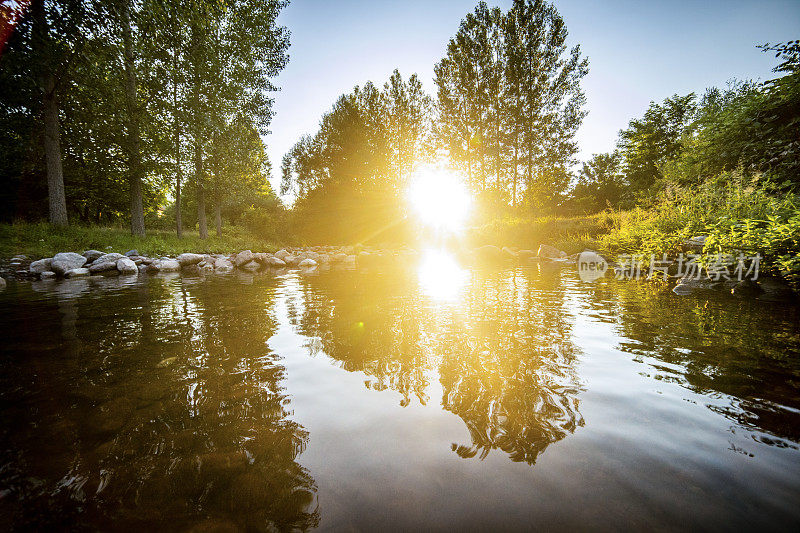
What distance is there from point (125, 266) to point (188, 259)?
2794 millimetres

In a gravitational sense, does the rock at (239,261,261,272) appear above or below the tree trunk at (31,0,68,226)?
below

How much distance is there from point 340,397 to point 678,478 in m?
2.03

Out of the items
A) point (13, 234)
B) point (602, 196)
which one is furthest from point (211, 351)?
point (602, 196)

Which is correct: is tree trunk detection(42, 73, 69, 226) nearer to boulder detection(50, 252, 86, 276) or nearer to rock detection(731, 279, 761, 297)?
boulder detection(50, 252, 86, 276)

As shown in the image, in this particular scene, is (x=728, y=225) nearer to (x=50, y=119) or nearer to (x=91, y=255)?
(x=91, y=255)

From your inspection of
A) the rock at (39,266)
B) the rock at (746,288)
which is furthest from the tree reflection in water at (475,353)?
the rock at (39,266)

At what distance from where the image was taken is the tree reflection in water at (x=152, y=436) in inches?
53.3

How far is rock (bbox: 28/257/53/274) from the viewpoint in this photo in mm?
9930

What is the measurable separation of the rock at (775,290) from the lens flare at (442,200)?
62.1 feet

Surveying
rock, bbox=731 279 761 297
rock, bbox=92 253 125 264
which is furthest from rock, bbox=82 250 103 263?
rock, bbox=731 279 761 297

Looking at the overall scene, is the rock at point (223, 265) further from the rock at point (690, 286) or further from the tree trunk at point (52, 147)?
the rock at point (690, 286)

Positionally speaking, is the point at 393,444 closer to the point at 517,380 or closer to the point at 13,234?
the point at 517,380

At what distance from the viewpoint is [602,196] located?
4203 centimetres

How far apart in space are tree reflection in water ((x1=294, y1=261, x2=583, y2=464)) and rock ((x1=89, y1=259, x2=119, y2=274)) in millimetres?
9218
